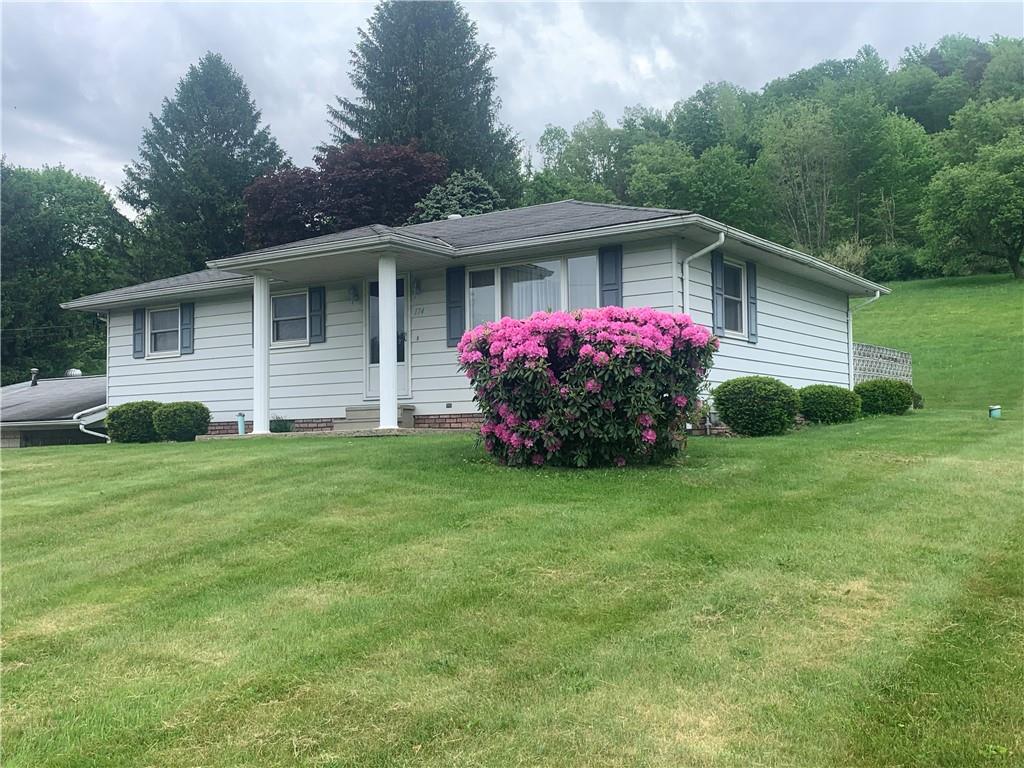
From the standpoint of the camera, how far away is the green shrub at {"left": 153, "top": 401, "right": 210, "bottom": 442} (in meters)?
14.1

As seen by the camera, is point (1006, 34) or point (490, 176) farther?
point (1006, 34)

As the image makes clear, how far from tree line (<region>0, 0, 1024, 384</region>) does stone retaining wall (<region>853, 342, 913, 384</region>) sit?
14980 millimetres

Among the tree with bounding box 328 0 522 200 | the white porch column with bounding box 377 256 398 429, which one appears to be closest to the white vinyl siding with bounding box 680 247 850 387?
the white porch column with bounding box 377 256 398 429

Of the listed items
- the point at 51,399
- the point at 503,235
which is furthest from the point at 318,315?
the point at 51,399

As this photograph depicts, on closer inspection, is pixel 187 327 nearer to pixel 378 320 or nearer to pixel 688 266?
pixel 378 320

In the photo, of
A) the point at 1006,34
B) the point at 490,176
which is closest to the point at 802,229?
the point at 490,176

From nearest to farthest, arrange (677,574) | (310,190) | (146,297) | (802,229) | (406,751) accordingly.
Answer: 1. (406,751)
2. (677,574)
3. (146,297)
4. (310,190)
5. (802,229)

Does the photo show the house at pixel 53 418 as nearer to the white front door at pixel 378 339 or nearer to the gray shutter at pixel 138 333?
the gray shutter at pixel 138 333

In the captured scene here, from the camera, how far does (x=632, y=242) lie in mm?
11539

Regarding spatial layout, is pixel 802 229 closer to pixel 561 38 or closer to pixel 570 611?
pixel 561 38

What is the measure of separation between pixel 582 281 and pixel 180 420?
7.42 m

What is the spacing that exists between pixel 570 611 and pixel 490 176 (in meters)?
33.2

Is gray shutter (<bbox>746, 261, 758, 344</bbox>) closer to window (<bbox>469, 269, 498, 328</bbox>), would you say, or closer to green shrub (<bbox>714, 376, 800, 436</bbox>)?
green shrub (<bbox>714, 376, 800, 436</bbox>)

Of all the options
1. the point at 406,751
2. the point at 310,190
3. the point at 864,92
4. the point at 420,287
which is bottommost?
the point at 406,751
